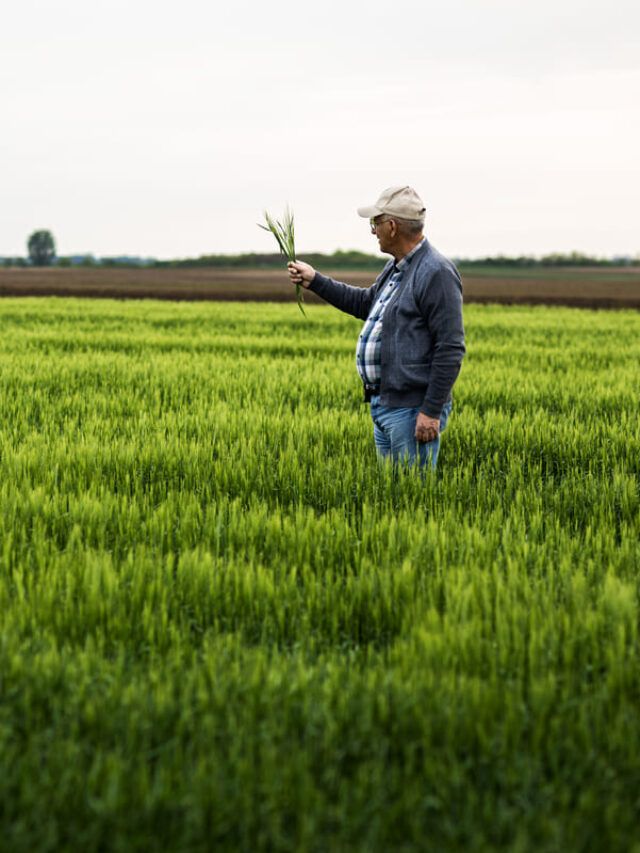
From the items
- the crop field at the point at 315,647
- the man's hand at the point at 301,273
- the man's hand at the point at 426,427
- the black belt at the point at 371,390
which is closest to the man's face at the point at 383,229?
the man's hand at the point at 301,273

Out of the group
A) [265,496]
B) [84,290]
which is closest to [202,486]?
[265,496]

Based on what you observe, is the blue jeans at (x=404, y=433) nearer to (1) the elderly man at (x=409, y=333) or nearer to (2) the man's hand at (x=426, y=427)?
(1) the elderly man at (x=409, y=333)

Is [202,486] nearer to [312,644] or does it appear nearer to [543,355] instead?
[312,644]


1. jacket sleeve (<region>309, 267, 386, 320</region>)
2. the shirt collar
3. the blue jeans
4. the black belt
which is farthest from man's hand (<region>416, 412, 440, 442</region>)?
jacket sleeve (<region>309, 267, 386, 320</region>)

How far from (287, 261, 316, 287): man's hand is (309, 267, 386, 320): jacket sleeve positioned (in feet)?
0.47

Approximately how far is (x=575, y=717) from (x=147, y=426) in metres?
4.66

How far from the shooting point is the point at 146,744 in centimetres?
224

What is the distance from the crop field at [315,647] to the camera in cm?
204

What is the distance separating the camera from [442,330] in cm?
457

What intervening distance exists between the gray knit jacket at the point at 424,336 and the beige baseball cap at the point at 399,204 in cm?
26

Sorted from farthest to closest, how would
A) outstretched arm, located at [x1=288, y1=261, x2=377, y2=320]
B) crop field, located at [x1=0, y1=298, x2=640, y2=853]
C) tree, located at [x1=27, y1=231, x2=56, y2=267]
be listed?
tree, located at [x1=27, y1=231, x2=56, y2=267], outstretched arm, located at [x1=288, y1=261, x2=377, y2=320], crop field, located at [x1=0, y1=298, x2=640, y2=853]

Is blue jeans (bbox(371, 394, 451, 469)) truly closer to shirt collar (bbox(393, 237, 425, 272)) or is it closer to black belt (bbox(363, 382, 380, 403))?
black belt (bbox(363, 382, 380, 403))

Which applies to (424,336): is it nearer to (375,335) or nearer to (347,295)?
(375,335)

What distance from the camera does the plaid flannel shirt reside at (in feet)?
15.8
